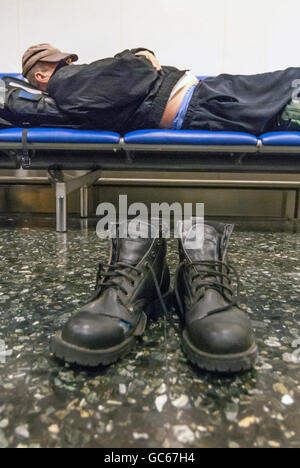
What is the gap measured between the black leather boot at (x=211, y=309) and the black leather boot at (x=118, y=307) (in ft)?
0.18

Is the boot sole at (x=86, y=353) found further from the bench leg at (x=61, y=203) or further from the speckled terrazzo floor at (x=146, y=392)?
the bench leg at (x=61, y=203)

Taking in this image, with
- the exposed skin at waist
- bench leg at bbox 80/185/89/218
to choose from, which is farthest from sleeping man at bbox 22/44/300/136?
bench leg at bbox 80/185/89/218

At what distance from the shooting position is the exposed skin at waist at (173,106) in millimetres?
1287

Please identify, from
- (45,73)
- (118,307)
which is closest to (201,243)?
(118,307)

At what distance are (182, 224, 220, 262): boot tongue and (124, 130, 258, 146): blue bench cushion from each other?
765 mm

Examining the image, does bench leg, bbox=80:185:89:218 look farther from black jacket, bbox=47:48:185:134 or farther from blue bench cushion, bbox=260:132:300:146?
blue bench cushion, bbox=260:132:300:146

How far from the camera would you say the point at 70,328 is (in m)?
0.43

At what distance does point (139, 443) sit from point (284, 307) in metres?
0.46

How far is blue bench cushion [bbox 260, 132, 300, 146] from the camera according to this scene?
1.26 meters

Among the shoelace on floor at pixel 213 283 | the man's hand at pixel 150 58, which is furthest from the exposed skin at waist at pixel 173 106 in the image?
the shoelace on floor at pixel 213 283

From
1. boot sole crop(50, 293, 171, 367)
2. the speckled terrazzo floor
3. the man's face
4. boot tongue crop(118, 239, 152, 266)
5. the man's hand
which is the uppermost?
the man's hand

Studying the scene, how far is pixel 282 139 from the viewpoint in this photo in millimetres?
1264

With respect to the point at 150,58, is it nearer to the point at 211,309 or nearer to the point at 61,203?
the point at 61,203

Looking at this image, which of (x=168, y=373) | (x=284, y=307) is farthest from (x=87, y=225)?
(x=168, y=373)
